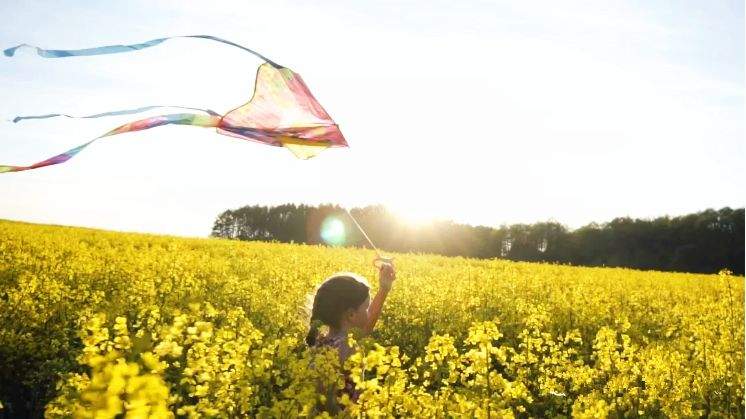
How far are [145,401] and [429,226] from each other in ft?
186

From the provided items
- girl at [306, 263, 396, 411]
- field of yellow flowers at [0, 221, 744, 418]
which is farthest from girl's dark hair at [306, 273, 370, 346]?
field of yellow flowers at [0, 221, 744, 418]

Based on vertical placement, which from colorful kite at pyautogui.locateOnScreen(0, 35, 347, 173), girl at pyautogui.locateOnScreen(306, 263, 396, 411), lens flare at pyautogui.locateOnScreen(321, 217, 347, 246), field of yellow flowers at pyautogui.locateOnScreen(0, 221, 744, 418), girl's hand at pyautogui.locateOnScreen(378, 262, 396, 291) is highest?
colorful kite at pyautogui.locateOnScreen(0, 35, 347, 173)

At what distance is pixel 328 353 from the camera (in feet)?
10.2

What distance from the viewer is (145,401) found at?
1.72 metres

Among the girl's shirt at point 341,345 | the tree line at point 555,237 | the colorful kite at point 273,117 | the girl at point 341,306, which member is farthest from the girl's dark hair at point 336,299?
the tree line at point 555,237

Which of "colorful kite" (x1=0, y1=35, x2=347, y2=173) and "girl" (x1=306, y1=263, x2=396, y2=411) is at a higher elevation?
"colorful kite" (x1=0, y1=35, x2=347, y2=173)

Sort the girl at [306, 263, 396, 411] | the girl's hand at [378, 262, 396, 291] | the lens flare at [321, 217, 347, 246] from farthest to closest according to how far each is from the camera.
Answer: the lens flare at [321, 217, 347, 246] < the girl's hand at [378, 262, 396, 291] < the girl at [306, 263, 396, 411]

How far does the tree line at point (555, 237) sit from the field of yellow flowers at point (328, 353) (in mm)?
34429

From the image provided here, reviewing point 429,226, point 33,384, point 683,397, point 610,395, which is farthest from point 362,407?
point 429,226

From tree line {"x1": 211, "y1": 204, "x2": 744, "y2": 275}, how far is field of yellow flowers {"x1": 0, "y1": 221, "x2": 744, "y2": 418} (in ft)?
113

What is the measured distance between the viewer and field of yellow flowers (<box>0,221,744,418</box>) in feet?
9.10

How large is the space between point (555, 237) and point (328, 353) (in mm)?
60477

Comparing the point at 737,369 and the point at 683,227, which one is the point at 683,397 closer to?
the point at 737,369

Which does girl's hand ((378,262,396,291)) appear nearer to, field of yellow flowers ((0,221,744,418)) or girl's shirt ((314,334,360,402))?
girl's shirt ((314,334,360,402))
